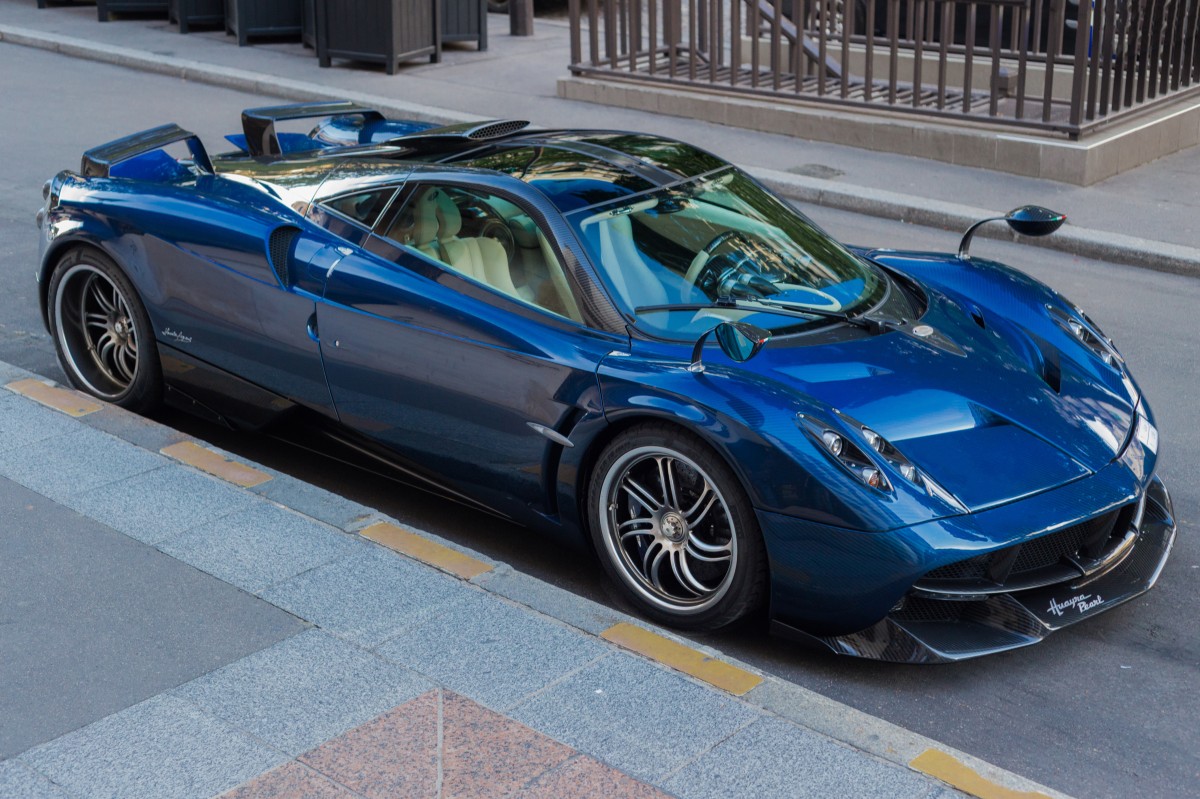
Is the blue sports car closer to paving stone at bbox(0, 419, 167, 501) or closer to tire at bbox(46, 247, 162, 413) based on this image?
tire at bbox(46, 247, 162, 413)

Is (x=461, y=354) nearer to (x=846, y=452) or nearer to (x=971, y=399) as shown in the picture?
(x=846, y=452)

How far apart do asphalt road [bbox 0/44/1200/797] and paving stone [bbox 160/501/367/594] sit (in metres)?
0.61

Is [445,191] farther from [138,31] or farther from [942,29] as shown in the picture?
[138,31]

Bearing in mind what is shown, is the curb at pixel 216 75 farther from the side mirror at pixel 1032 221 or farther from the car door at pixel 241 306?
the side mirror at pixel 1032 221

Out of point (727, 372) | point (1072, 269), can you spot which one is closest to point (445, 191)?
point (727, 372)

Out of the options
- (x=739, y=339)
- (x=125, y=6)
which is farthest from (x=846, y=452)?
(x=125, y=6)

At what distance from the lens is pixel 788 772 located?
352cm

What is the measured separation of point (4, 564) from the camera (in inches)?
185

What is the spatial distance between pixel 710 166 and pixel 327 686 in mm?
2605

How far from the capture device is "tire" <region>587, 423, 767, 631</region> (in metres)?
4.25

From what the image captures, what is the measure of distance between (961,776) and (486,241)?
2.51 m

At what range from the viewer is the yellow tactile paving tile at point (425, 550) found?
464cm

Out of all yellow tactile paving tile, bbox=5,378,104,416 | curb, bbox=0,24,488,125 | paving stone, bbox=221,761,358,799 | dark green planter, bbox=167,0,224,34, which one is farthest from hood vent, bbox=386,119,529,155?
dark green planter, bbox=167,0,224,34

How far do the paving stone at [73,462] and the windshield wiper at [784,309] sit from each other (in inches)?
83.4
